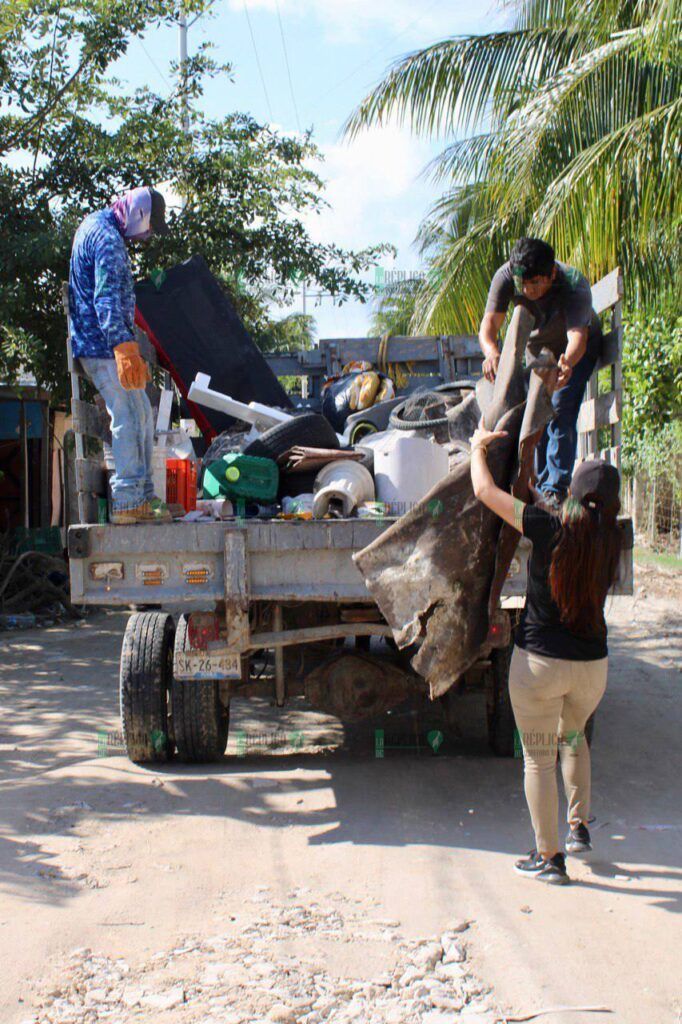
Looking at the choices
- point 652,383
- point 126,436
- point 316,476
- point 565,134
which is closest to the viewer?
point 126,436

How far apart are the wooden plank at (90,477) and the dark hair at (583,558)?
251 centimetres

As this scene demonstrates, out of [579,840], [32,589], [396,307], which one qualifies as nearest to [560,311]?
[579,840]

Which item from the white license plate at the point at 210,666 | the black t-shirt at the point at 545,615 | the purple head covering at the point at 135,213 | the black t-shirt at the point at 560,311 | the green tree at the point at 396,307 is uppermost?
the green tree at the point at 396,307

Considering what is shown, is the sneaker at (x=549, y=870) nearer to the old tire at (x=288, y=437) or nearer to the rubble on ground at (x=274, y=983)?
the rubble on ground at (x=274, y=983)

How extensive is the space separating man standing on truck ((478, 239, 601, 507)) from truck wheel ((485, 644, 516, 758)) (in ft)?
2.97

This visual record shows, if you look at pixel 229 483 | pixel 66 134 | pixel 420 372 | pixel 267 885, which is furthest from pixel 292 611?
pixel 66 134

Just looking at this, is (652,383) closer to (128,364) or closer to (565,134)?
(565,134)

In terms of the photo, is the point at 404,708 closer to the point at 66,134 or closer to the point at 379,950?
the point at 379,950

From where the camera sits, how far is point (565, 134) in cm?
1048

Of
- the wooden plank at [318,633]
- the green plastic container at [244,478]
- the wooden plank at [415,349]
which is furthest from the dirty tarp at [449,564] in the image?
the wooden plank at [415,349]

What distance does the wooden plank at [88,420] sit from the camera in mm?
5352

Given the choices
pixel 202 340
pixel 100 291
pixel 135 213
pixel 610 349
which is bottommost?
pixel 610 349

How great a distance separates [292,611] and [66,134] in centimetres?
700

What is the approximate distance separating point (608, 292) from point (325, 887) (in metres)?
3.56
